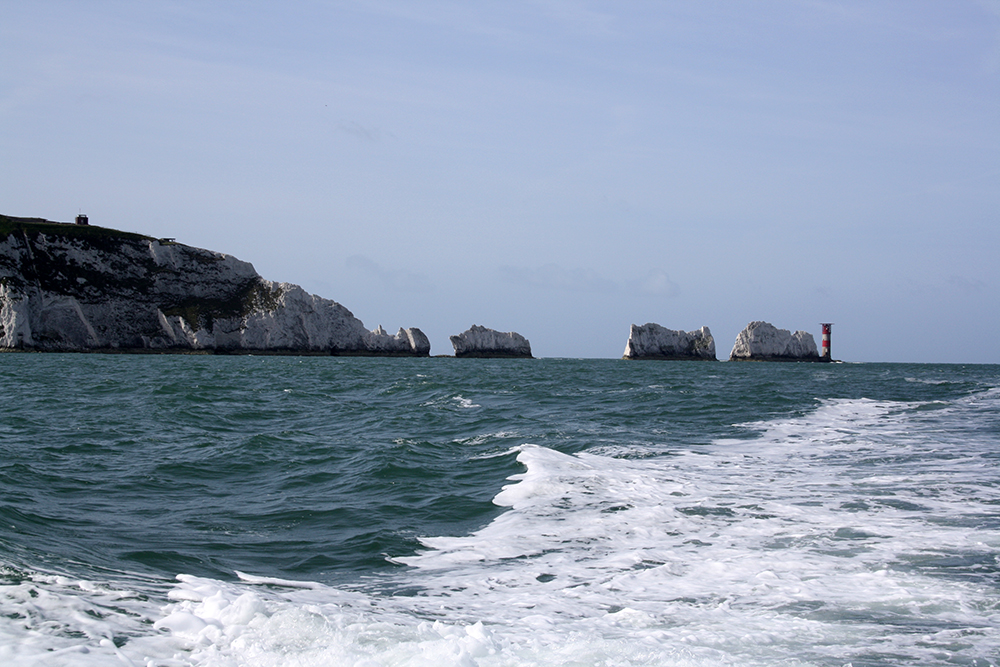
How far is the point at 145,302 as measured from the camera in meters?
109

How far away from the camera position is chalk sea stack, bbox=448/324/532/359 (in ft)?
475

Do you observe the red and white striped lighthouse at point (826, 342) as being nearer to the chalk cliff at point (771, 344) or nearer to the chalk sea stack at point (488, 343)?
the chalk cliff at point (771, 344)

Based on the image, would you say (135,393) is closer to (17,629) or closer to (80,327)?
(17,629)

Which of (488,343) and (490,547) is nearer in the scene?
(490,547)

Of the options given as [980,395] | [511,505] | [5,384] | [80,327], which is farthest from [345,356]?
[511,505]

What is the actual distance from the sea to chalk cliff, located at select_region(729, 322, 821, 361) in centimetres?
12682

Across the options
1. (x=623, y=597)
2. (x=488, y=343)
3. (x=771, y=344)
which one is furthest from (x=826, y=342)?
(x=623, y=597)

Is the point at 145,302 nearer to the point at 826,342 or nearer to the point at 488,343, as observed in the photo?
the point at 488,343

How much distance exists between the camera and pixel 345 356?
125000 millimetres

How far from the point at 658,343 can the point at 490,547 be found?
137533 mm

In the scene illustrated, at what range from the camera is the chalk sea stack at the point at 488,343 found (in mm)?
144750

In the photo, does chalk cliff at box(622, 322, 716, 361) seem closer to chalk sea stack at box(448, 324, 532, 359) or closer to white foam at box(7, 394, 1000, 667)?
chalk sea stack at box(448, 324, 532, 359)

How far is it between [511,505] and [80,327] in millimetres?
107180

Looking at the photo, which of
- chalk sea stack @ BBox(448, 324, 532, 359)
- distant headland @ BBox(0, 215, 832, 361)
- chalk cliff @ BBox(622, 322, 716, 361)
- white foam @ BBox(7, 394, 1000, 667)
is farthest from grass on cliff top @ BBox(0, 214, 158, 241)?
white foam @ BBox(7, 394, 1000, 667)
